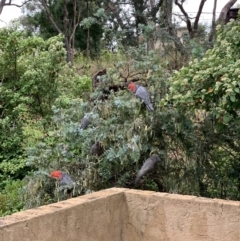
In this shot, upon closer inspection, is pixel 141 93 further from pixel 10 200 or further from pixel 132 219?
pixel 10 200

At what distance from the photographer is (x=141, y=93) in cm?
527

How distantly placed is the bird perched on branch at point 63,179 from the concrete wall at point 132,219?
115 cm

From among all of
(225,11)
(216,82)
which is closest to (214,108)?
(216,82)

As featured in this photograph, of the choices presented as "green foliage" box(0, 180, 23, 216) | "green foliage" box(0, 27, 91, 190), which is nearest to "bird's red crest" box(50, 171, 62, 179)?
"green foliage" box(0, 180, 23, 216)

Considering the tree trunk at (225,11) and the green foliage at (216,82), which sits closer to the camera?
the green foliage at (216,82)

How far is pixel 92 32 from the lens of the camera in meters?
17.8

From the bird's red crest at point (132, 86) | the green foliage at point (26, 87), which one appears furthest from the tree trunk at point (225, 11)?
the bird's red crest at point (132, 86)

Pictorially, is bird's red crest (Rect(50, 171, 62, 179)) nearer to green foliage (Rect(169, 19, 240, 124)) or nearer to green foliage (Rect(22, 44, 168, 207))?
green foliage (Rect(22, 44, 168, 207))

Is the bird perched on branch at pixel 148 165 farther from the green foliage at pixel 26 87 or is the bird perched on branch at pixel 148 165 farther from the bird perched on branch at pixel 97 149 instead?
the green foliage at pixel 26 87

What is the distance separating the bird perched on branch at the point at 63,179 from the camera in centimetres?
521

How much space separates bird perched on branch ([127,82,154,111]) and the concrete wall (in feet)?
4.59

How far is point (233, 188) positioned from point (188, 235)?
78.0 inches

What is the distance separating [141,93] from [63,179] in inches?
47.3

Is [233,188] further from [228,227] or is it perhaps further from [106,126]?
[228,227]
